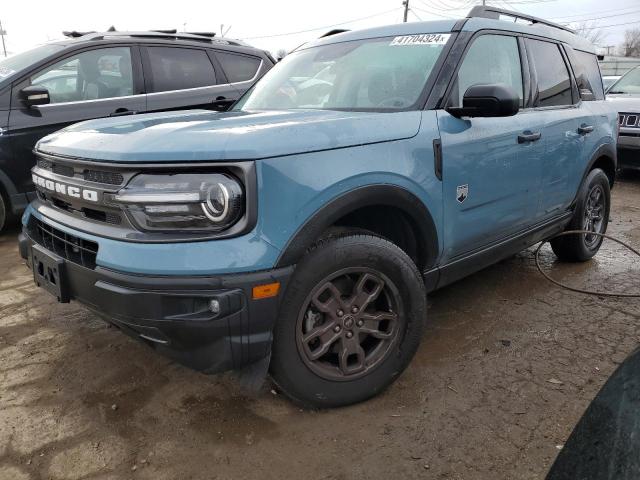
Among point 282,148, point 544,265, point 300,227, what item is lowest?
point 544,265

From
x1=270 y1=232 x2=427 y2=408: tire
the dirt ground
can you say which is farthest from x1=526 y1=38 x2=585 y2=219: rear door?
x1=270 y1=232 x2=427 y2=408: tire

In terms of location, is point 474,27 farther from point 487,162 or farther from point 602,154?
point 602,154

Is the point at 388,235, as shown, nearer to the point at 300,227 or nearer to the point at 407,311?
the point at 407,311

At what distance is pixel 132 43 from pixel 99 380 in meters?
3.93

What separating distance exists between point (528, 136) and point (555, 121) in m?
0.49

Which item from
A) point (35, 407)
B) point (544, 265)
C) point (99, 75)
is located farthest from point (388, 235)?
point (99, 75)

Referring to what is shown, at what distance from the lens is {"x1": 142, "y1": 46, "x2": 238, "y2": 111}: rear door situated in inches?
217

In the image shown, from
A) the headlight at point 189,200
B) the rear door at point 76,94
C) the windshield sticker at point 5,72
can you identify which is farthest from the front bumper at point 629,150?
the windshield sticker at point 5,72

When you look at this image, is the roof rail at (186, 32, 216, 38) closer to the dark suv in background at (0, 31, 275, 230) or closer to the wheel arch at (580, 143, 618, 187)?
the dark suv in background at (0, 31, 275, 230)

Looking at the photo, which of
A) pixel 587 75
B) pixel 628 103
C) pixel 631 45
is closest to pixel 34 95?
pixel 587 75

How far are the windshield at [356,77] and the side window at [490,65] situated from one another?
200 millimetres

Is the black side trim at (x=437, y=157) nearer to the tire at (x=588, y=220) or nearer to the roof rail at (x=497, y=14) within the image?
the roof rail at (x=497, y=14)

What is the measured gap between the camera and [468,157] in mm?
2838

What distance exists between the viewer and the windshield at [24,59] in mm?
4941
